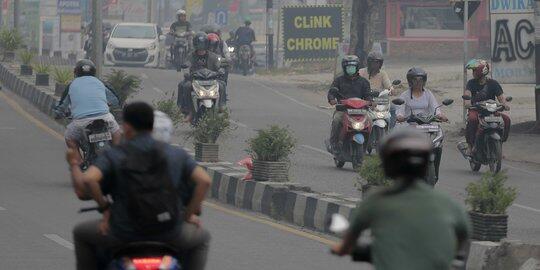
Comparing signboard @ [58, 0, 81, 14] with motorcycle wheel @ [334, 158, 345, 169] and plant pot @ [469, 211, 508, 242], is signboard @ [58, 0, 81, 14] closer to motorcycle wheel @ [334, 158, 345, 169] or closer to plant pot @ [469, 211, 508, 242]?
motorcycle wheel @ [334, 158, 345, 169]

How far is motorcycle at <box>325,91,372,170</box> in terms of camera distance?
67.3ft

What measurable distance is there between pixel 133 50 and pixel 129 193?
4173cm

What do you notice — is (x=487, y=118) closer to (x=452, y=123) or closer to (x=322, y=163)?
(x=322, y=163)

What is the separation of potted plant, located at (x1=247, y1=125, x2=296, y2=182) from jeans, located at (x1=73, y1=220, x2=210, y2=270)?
9457mm

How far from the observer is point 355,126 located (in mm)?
20469

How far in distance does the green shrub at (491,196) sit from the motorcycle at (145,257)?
5.61 meters

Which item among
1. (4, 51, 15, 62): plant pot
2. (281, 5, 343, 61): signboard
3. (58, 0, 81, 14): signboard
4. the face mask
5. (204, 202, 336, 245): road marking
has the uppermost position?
(58, 0, 81, 14): signboard

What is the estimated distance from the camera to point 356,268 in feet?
41.6

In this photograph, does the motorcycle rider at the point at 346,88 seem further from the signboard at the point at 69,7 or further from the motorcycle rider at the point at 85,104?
the signboard at the point at 69,7

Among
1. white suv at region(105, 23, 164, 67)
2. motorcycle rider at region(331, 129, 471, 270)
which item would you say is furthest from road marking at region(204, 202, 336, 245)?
white suv at region(105, 23, 164, 67)

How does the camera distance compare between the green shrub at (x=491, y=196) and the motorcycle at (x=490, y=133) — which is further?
the motorcycle at (x=490, y=133)

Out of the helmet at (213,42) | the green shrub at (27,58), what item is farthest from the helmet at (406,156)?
the green shrub at (27,58)

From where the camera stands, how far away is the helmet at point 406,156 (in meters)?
6.23

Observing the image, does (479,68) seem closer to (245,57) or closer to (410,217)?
(410,217)
